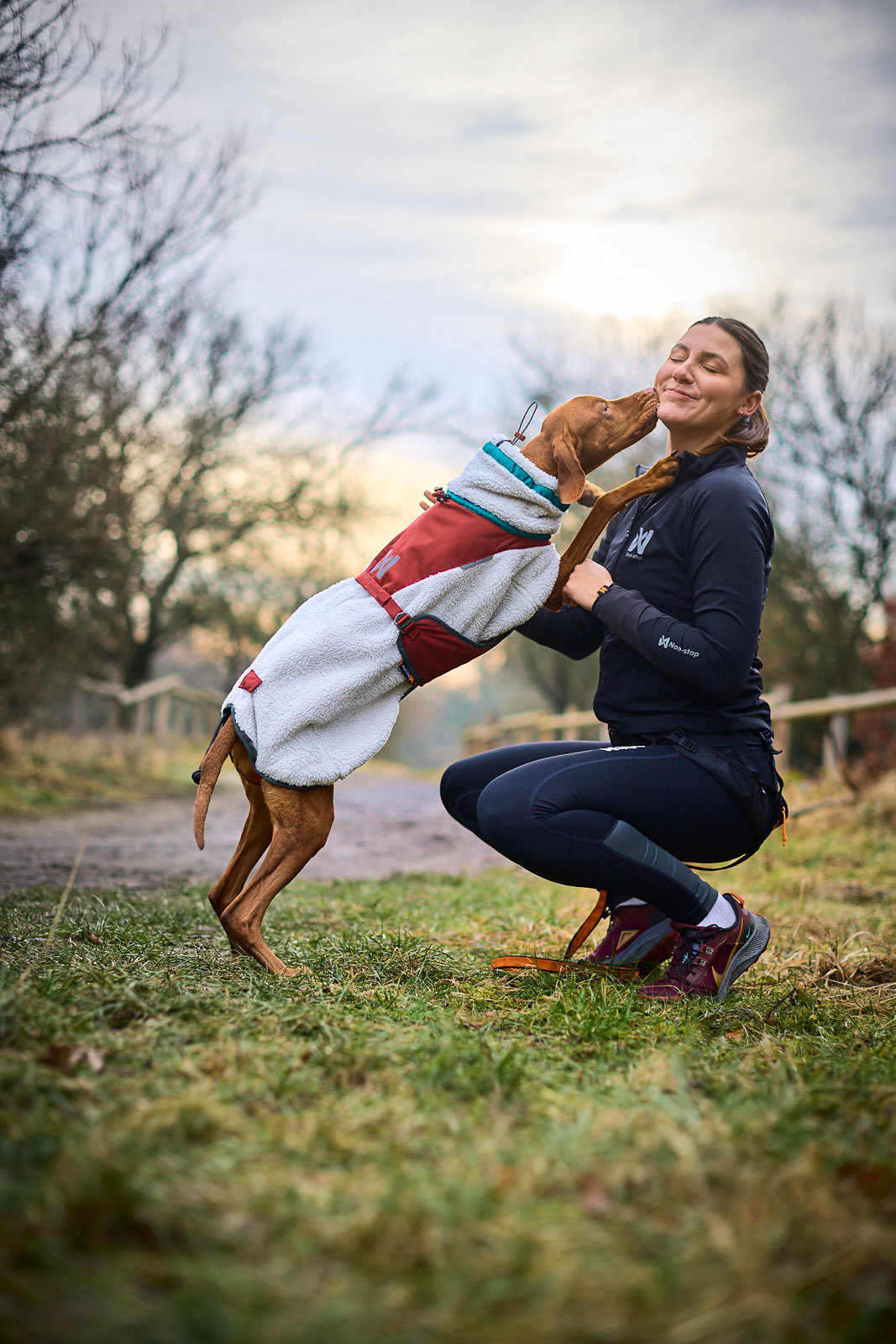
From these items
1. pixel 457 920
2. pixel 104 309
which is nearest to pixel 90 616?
pixel 104 309

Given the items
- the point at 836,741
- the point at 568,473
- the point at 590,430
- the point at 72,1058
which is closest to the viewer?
the point at 72,1058

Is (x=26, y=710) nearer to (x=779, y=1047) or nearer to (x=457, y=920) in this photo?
(x=457, y=920)

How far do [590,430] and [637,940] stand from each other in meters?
1.53

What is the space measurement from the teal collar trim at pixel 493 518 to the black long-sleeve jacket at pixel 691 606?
269mm

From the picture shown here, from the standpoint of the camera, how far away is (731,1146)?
126 centimetres

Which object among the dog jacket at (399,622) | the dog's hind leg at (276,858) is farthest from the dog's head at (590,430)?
the dog's hind leg at (276,858)

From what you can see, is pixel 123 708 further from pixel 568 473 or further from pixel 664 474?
pixel 664 474

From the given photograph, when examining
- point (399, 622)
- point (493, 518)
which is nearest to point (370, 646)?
point (399, 622)

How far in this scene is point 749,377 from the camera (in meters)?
2.61

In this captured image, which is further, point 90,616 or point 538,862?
point 90,616

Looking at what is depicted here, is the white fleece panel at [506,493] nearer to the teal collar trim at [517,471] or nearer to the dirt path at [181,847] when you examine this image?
the teal collar trim at [517,471]

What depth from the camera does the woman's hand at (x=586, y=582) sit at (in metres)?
2.60

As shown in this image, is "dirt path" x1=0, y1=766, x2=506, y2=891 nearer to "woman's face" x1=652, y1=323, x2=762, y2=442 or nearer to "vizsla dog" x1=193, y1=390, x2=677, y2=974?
"vizsla dog" x1=193, y1=390, x2=677, y2=974

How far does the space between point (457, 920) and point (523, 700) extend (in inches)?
1037
